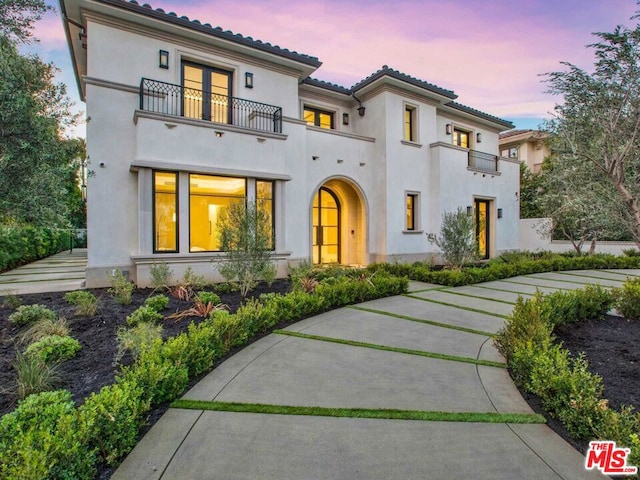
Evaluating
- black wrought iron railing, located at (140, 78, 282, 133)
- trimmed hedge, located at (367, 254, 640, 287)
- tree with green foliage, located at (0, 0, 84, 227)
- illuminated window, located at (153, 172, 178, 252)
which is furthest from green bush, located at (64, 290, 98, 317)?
trimmed hedge, located at (367, 254, 640, 287)

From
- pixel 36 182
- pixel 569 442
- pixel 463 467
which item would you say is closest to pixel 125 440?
pixel 463 467

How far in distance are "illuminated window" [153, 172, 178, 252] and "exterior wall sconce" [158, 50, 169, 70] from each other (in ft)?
10.1

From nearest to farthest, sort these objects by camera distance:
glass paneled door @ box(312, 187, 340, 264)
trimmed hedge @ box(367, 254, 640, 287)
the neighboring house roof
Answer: the neighboring house roof, trimmed hedge @ box(367, 254, 640, 287), glass paneled door @ box(312, 187, 340, 264)

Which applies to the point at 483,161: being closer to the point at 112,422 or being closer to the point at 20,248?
the point at 112,422

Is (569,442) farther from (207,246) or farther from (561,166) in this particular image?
(207,246)

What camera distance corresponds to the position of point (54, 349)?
391 centimetres

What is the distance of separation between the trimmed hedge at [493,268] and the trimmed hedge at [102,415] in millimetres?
7187

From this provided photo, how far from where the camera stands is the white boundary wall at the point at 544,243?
17.0m

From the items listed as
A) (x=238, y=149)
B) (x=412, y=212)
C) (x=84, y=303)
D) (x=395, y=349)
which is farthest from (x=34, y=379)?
(x=412, y=212)

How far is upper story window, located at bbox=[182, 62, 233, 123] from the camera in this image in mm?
9500

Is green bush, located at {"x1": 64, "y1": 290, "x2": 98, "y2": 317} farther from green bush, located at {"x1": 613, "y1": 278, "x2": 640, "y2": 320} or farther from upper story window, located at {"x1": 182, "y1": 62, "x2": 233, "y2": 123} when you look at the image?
green bush, located at {"x1": 613, "y1": 278, "x2": 640, "y2": 320}

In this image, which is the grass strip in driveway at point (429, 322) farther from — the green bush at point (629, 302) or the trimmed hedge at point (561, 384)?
the green bush at point (629, 302)

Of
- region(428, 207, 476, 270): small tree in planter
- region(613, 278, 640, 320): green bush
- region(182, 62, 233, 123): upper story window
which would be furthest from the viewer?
region(428, 207, 476, 270): small tree in planter

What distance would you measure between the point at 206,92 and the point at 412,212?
30.0ft
